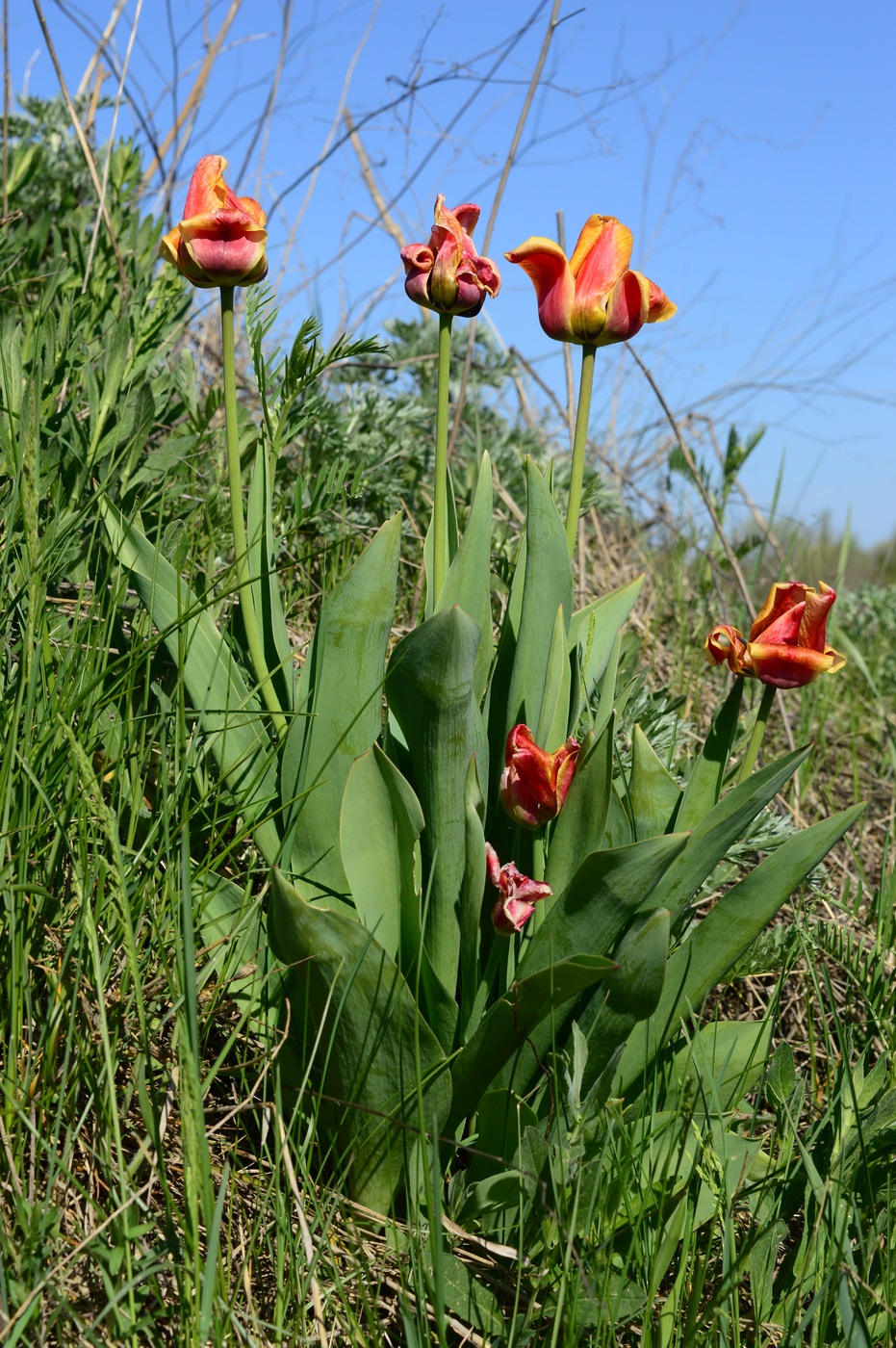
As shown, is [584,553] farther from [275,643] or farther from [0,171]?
[0,171]

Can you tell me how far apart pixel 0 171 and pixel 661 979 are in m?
3.00

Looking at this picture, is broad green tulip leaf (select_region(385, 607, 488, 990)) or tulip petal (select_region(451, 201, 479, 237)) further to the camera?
tulip petal (select_region(451, 201, 479, 237))

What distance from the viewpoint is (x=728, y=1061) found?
1365mm

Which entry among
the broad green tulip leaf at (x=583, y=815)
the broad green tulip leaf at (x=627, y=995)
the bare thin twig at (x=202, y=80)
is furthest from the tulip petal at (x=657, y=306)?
the bare thin twig at (x=202, y=80)

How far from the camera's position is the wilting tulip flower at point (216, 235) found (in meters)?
1.31

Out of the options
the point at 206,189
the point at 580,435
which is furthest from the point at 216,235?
the point at 580,435

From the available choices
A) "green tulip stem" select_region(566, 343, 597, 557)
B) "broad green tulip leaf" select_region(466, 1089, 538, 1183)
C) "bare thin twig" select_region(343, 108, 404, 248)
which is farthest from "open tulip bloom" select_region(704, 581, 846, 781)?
"bare thin twig" select_region(343, 108, 404, 248)

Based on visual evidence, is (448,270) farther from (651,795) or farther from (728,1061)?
(728,1061)

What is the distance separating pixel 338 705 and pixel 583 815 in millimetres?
366

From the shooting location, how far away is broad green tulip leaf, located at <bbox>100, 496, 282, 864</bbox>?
1447mm

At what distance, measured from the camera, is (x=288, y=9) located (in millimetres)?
2721

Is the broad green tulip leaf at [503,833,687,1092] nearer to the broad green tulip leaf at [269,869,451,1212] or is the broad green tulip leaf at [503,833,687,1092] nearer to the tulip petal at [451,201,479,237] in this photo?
the broad green tulip leaf at [269,869,451,1212]

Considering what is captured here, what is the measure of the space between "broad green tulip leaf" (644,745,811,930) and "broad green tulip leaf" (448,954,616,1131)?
180 millimetres

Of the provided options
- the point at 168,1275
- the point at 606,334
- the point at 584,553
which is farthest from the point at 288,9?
the point at 168,1275
